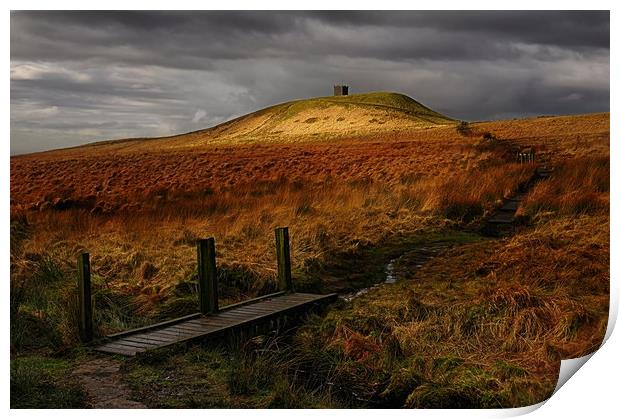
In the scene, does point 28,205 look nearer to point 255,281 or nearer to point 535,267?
point 255,281

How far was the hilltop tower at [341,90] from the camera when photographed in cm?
634

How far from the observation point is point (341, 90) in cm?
639

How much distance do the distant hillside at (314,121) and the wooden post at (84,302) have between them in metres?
1.51

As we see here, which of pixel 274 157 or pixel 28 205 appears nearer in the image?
pixel 28 205

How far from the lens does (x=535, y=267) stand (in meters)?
6.39

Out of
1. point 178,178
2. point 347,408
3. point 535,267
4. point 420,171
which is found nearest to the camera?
point 347,408

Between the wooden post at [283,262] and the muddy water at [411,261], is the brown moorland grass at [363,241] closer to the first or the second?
the muddy water at [411,261]

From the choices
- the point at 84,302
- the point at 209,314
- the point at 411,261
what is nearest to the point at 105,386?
the point at 84,302

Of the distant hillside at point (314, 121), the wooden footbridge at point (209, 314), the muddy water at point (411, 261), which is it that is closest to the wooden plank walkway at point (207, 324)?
the wooden footbridge at point (209, 314)

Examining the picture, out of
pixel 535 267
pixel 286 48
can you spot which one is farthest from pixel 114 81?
pixel 535 267

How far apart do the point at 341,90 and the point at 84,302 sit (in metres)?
2.92

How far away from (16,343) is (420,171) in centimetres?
431

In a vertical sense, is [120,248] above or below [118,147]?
below

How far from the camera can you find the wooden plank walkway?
469 cm
